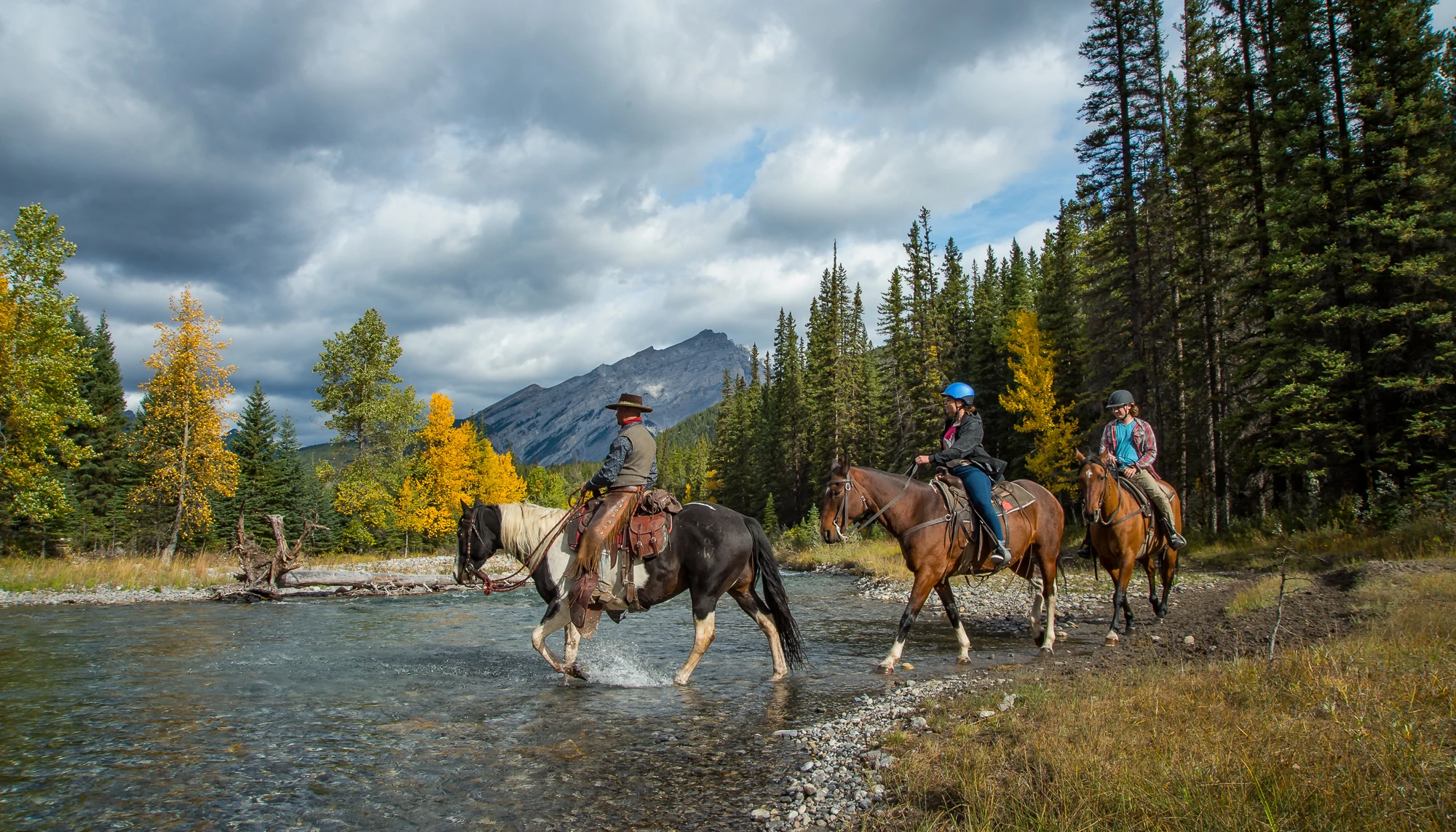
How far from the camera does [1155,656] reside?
8352mm

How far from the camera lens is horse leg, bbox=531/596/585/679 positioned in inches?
360

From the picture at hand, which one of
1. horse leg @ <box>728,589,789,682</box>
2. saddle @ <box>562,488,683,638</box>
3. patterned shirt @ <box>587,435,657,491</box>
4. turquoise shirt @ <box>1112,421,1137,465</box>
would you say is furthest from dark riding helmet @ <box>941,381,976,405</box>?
patterned shirt @ <box>587,435,657,491</box>

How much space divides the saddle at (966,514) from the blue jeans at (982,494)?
74 millimetres

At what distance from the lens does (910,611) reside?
30.2ft

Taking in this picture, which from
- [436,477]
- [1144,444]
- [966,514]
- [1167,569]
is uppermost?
[436,477]

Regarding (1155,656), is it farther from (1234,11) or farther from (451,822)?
(1234,11)

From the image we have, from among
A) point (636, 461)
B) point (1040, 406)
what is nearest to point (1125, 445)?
point (636, 461)

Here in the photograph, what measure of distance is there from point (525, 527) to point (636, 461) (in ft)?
6.24

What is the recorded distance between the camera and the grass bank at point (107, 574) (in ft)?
67.9

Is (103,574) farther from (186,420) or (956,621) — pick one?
(956,621)

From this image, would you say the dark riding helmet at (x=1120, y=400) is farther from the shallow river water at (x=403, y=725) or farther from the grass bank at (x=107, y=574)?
the grass bank at (x=107, y=574)

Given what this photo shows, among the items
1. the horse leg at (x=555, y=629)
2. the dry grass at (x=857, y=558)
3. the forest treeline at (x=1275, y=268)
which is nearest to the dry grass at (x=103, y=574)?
the horse leg at (x=555, y=629)

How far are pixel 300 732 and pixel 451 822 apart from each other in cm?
312

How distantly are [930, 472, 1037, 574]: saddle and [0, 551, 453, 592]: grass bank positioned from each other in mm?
23279
